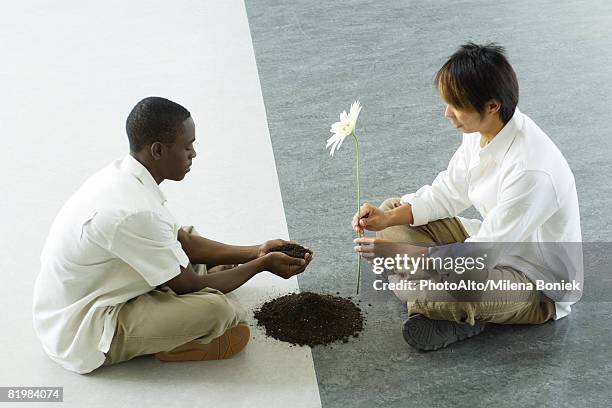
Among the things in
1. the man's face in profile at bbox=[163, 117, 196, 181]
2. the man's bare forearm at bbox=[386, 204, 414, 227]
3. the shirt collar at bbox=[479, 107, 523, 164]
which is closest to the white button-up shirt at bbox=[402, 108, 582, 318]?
the shirt collar at bbox=[479, 107, 523, 164]

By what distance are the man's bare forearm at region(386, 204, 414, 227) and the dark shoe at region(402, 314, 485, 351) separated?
15.2 inches

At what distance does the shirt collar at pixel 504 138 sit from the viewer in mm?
3004

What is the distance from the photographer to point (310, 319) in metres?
3.29

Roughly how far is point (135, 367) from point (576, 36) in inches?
164

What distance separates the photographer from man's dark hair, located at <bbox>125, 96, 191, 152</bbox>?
9.71 ft

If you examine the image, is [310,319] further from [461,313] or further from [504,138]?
[504,138]

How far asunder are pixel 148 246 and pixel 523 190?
4.03 ft

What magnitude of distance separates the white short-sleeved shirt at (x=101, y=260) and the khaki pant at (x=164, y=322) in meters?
0.04

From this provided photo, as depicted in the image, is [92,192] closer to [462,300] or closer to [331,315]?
[331,315]

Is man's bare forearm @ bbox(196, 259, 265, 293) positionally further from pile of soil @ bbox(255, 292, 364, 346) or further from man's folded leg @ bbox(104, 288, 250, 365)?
pile of soil @ bbox(255, 292, 364, 346)

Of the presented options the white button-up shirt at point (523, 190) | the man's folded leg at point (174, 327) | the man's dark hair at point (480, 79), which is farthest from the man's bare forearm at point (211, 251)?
the man's dark hair at point (480, 79)

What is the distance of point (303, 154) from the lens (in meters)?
4.63

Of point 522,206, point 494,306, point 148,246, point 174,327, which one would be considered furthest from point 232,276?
point 522,206

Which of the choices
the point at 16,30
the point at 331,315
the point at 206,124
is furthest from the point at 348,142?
the point at 16,30
